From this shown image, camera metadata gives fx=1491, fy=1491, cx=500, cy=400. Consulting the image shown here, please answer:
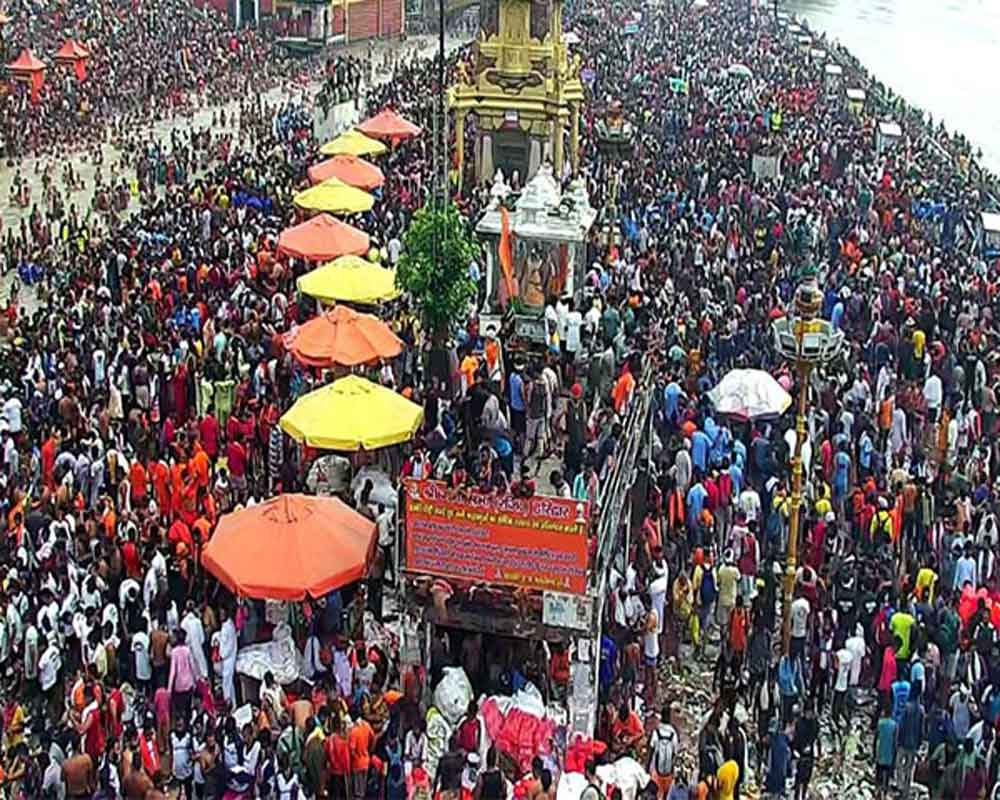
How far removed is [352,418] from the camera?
1314cm

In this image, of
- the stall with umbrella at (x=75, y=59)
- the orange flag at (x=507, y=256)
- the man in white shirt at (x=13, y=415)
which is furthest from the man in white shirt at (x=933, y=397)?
the stall with umbrella at (x=75, y=59)

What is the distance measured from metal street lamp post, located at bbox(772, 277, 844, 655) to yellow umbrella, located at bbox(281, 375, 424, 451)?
141 inches

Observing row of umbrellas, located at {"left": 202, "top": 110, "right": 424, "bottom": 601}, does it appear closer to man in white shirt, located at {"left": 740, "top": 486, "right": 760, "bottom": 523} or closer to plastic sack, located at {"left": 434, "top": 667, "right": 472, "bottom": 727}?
plastic sack, located at {"left": 434, "top": 667, "right": 472, "bottom": 727}

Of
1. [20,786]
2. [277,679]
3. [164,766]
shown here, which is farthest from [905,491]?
[20,786]

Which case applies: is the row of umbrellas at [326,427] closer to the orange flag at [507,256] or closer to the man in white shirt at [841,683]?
the orange flag at [507,256]

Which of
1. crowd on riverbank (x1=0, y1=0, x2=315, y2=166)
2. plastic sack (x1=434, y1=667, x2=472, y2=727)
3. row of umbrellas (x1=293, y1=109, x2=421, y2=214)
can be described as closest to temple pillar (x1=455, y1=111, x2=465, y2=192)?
row of umbrellas (x1=293, y1=109, x2=421, y2=214)

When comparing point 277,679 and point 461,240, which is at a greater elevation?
point 461,240

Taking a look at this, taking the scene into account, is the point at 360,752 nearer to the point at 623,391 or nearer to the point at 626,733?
the point at 626,733

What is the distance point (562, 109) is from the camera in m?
24.6

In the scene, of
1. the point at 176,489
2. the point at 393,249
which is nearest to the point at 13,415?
the point at 176,489

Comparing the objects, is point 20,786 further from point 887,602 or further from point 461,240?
point 461,240

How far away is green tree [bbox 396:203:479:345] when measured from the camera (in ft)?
53.3

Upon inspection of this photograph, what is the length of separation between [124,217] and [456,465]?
14867 millimetres

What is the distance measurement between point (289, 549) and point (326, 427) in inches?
88.3
